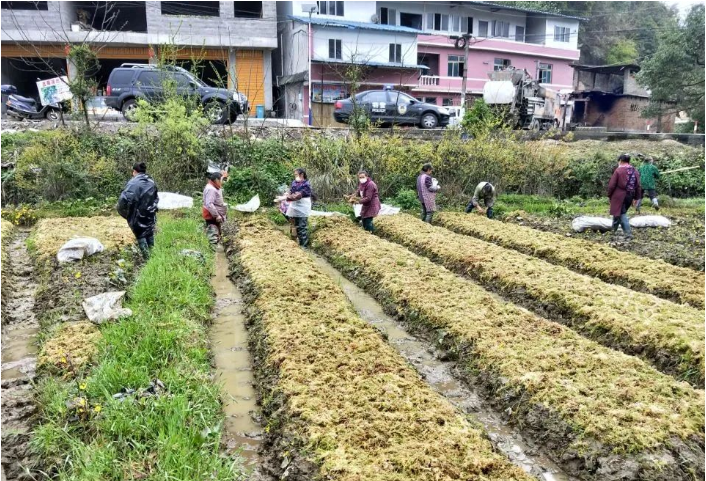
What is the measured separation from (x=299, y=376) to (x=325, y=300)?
2.07 m

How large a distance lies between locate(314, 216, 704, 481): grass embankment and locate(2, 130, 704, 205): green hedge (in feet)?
26.5

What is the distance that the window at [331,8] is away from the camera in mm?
29172

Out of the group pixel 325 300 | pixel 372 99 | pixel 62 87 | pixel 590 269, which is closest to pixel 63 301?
pixel 325 300

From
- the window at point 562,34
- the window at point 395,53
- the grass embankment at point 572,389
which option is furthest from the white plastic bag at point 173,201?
the window at point 562,34

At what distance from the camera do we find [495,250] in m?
9.23

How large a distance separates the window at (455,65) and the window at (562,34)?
8.18m

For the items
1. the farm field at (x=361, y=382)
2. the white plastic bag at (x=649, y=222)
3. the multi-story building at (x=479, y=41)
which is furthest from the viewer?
the multi-story building at (x=479, y=41)

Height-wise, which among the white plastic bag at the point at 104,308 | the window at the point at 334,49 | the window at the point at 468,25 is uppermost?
the window at the point at 468,25

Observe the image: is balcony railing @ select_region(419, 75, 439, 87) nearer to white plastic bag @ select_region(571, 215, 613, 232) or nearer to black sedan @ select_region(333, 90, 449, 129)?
black sedan @ select_region(333, 90, 449, 129)

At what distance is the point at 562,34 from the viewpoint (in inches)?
1478

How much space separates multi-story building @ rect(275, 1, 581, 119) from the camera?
27562 mm

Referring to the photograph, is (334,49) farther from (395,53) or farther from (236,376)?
(236,376)

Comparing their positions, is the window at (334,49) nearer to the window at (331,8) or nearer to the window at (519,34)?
the window at (331,8)

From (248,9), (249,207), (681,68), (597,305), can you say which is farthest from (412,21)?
(597,305)
